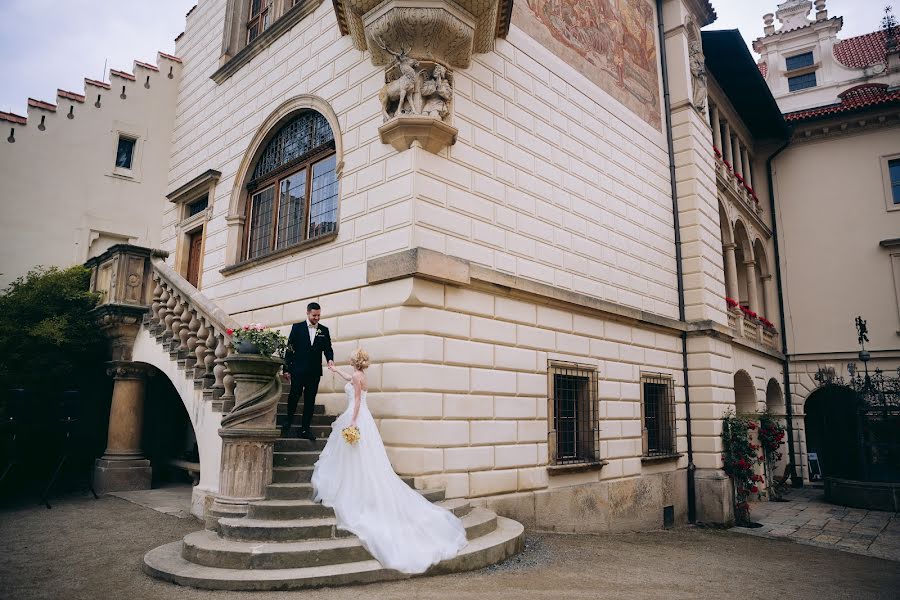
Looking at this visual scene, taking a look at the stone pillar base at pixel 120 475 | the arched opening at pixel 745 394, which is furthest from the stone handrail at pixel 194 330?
the arched opening at pixel 745 394

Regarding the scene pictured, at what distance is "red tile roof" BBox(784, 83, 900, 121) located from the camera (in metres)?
21.0

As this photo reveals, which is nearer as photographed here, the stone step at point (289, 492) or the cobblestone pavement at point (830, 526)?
the stone step at point (289, 492)

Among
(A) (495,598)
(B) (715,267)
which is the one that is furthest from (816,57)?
(A) (495,598)

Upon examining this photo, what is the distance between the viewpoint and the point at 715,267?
1494 cm

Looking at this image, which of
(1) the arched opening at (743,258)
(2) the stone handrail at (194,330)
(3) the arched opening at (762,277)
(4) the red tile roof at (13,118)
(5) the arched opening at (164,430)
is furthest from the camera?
(3) the arched opening at (762,277)

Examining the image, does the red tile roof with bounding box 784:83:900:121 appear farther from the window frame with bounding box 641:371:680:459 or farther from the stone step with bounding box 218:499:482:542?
the stone step with bounding box 218:499:482:542

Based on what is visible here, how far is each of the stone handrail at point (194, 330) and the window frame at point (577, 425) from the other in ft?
16.5

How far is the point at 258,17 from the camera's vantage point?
→ 13.7 metres

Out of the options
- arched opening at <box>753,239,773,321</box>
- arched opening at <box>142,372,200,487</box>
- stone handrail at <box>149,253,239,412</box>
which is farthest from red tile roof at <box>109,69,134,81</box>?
arched opening at <box>753,239,773,321</box>

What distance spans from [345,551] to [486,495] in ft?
10.3

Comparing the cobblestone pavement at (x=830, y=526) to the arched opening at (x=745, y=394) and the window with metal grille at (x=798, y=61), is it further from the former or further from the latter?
the window with metal grille at (x=798, y=61)

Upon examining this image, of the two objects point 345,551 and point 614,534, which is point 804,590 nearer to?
point 614,534

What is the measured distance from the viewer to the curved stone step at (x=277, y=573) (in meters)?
5.25

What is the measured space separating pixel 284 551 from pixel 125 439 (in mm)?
6910
